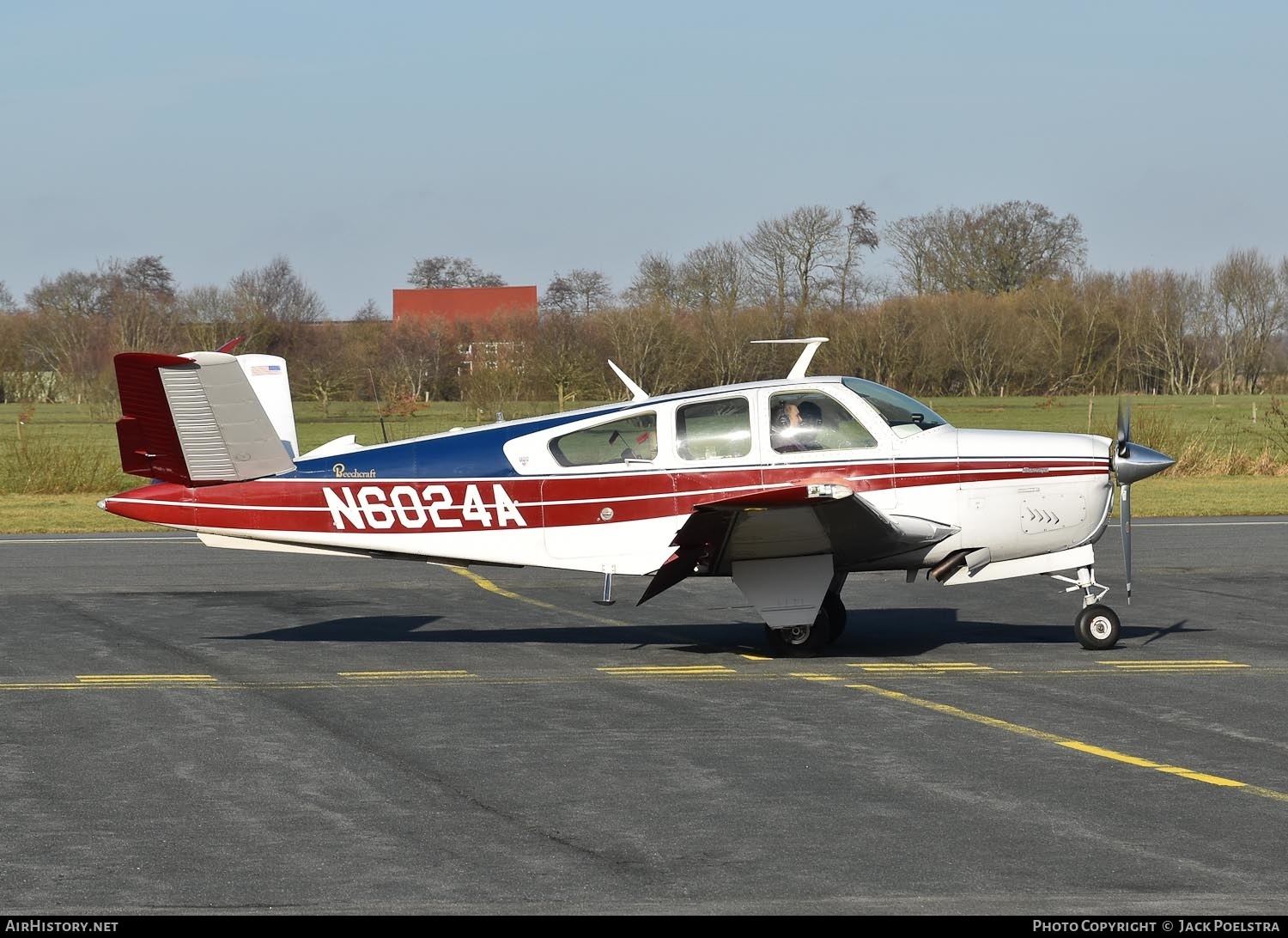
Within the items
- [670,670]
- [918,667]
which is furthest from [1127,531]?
[670,670]

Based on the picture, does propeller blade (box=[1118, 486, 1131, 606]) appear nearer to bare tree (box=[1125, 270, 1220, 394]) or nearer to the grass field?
the grass field

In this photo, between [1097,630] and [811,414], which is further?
[1097,630]

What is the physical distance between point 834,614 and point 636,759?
14.8 ft

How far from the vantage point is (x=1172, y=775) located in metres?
7.72

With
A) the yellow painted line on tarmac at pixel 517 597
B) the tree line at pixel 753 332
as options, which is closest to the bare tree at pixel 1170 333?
the tree line at pixel 753 332

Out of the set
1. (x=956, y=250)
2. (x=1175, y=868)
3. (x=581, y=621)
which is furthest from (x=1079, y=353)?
(x=1175, y=868)

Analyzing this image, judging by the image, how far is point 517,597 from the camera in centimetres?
1588

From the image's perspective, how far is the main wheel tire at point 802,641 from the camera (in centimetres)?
1192

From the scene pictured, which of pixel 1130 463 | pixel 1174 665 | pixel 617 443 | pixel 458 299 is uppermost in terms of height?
pixel 458 299

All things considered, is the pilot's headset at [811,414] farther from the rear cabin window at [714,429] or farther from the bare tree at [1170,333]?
the bare tree at [1170,333]

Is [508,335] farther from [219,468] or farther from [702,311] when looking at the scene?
[219,468]

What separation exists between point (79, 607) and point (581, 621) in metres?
5.36

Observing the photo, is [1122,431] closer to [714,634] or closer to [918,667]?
[918,667]

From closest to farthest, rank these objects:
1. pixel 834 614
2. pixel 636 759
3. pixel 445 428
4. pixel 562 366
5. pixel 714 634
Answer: pixel 636 759
pixel 834 614
pixel 714 634
pixel 445 428
pixel 562 366
